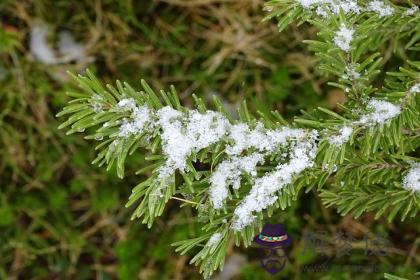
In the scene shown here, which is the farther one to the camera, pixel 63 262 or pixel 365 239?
pixel 63 262

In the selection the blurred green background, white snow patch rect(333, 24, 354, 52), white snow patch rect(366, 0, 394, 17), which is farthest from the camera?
the blurred green background

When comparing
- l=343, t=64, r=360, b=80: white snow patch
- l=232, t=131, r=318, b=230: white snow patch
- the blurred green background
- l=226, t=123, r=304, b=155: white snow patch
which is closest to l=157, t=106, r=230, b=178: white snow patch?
l=226, t=123, r=304, b=155: white snow patch

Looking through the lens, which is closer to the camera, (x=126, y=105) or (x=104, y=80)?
(x=126, y=105)

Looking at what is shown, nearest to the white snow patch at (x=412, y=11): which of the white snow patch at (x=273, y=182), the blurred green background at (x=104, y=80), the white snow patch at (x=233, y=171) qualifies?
the white snow patch at (x=273, y=182)

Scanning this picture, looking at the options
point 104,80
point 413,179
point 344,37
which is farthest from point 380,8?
point 104,80

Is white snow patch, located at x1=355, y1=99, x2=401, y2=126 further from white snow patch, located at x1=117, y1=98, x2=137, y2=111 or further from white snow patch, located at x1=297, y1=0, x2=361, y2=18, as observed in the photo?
white snow patch, located at x1=117, y1=98, x2=137, y2=111

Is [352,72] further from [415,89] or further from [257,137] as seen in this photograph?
[257,137]

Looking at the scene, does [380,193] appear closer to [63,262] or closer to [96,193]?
[96,193]

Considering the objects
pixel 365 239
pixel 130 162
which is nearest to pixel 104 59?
pixel 130 162
